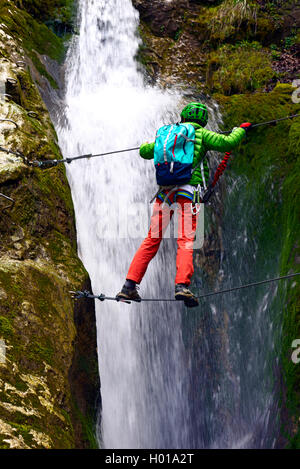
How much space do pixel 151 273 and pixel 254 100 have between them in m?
3.83

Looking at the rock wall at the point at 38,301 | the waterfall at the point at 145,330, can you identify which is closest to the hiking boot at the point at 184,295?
the rock wall at the point at 38,301

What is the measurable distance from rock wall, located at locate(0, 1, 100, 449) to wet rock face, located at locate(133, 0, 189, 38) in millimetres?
6221

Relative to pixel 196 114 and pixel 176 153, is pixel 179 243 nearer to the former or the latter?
pixel 176 153

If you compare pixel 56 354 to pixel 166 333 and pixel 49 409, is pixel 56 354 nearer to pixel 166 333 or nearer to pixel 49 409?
pixel 49 409

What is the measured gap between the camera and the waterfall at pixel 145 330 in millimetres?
7426

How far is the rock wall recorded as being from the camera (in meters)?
4.20

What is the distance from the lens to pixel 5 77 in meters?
6.86

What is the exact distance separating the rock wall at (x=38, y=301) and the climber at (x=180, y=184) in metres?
0.82

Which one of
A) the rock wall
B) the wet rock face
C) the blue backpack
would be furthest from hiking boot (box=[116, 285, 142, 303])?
the wet rock face

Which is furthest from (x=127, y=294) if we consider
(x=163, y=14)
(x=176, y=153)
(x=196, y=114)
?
(x=163, y=14)

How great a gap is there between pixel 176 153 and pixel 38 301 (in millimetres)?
2115

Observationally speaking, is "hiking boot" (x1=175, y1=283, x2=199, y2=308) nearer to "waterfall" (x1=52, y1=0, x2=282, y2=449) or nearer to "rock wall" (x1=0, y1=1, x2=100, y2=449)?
"rock wall" (x1=0, y1=1, x2=100, y2=449)

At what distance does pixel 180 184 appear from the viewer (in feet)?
17.5

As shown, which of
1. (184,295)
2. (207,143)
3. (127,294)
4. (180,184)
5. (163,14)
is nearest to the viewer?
(184,295)
